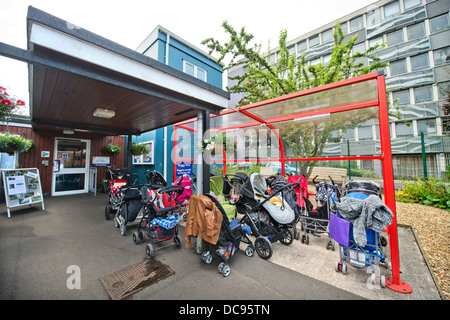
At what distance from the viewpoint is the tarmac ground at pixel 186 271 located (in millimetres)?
1962

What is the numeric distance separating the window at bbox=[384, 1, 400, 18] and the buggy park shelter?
71.6 ft

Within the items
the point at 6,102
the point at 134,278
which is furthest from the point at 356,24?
the point at 134,278

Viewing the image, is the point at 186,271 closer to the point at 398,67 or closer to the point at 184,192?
the point at 184,192

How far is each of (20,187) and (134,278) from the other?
5213mm

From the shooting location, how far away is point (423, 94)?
46.3 ft

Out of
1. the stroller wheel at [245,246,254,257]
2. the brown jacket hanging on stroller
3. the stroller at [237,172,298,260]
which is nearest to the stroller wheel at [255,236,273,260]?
the stroller at [237,172,298,260]

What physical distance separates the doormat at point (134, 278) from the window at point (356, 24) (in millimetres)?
24133

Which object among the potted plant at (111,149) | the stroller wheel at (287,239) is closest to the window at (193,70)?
the potted plant at (111,149)

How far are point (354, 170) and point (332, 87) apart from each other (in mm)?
7783

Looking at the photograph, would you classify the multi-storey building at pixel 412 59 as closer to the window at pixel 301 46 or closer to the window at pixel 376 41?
the window at pixel 376 41

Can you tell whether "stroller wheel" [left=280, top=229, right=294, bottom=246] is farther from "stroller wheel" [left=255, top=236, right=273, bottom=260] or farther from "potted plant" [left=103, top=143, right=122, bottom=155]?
"potted plant" [left=103, top=143, right=122, bottom=155]

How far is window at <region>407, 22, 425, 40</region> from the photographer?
556 inches

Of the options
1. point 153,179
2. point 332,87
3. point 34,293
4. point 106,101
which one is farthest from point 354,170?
point 34,293

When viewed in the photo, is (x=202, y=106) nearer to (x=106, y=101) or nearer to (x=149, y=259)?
(x=106, y=101)
